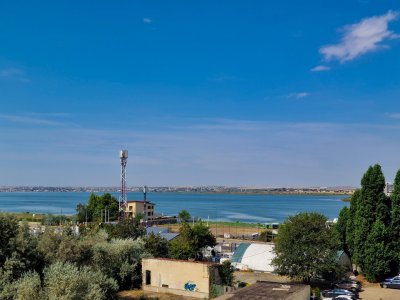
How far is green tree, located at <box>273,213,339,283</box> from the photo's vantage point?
97.9ft

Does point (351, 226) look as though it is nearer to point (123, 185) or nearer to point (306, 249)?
point (306, 249)

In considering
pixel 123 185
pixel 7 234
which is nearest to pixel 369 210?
pixel 7 234

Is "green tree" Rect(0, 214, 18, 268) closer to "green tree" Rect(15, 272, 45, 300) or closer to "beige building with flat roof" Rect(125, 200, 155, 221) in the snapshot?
"green tree" Rect(15, 272, 45, 300)

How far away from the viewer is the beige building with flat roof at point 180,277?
94.7 feet

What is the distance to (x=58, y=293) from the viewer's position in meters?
19.3

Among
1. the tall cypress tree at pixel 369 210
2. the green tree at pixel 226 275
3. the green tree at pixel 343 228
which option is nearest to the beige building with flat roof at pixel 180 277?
the green tree at pixel 226 275

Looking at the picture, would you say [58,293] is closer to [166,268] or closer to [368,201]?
[166,268]

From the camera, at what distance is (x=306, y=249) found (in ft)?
98.5

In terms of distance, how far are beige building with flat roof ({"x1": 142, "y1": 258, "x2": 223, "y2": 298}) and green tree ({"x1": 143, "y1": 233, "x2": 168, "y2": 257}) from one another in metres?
4.47

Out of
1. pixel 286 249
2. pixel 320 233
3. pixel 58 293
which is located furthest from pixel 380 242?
pixel 58 293

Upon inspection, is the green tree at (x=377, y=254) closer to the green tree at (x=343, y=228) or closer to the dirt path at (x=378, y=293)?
the dirt path at (x=378, y=293)

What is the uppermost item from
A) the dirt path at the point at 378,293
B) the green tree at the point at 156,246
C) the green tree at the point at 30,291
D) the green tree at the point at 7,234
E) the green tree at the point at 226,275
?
the green tree at the point at 7,234

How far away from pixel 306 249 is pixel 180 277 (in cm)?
930

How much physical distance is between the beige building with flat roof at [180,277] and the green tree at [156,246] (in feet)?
14.7
